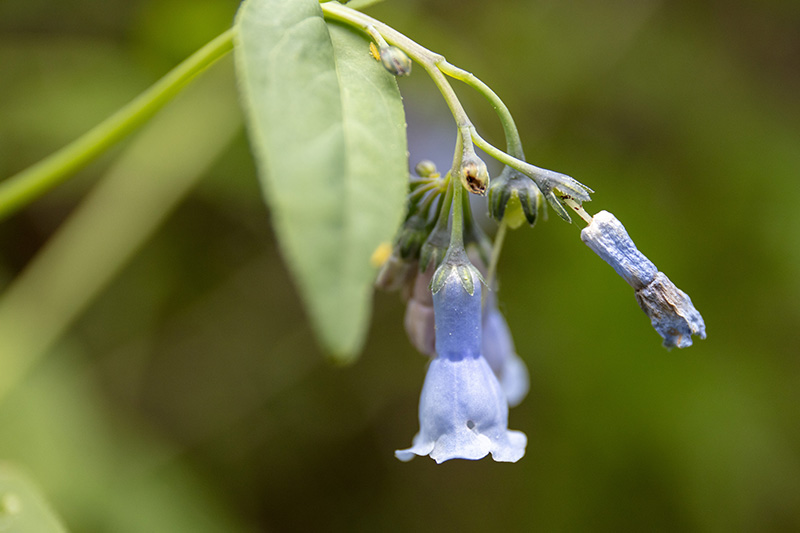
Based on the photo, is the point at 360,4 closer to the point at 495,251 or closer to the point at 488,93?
the point at 488,93

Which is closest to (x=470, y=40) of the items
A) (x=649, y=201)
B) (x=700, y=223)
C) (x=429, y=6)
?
(x=429, y=6)

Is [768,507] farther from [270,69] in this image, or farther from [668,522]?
[270,69]

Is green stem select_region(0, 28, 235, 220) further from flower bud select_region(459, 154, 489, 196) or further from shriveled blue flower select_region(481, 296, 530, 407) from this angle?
shriveled blue flower select_region(481, 296, 530, 407)

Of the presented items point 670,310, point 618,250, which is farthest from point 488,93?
point 670,310

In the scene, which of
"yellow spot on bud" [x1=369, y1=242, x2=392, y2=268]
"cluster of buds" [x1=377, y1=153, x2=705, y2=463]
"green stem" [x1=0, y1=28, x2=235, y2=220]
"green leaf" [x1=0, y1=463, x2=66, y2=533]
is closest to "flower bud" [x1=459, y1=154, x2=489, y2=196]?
"cluster of buds" [x1=377, y1=153, x2=705, y2=463]

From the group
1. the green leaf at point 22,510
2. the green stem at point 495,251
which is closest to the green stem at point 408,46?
the green stem at point 495,251

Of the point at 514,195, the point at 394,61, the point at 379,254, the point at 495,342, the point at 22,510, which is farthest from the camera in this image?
the point at 495,342

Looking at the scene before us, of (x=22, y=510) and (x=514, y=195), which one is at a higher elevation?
(x=514, y=195)
